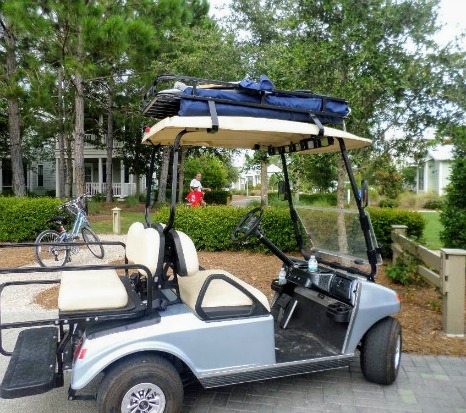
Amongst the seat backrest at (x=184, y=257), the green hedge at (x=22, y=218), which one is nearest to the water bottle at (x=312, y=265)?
the seat backrest at (x=184, y=257)

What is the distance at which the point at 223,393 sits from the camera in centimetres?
328

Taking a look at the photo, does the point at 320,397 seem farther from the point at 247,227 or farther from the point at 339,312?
the point at 247,227

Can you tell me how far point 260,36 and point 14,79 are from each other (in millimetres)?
9465

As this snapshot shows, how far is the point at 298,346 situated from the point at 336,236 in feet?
3.51

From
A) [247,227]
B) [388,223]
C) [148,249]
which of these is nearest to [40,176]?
[388,223]

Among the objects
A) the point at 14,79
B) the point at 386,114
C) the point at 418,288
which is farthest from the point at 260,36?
the point at 418,288

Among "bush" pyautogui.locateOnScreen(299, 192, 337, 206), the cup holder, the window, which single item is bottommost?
the cup holder

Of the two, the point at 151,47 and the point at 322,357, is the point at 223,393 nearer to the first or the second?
the point at 322,357

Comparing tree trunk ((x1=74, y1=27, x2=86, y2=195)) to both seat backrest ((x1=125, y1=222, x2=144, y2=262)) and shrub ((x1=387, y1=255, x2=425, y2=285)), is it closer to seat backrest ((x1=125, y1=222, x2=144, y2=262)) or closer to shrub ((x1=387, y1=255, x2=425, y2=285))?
seat backrest ((x1=125, y1=222, x2=144, y2=262))

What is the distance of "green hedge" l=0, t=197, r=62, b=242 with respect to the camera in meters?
9.53

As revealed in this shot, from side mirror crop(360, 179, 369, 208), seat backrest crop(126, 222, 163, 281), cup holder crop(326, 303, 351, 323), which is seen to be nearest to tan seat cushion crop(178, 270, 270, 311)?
seat backrest crop(126, 222, 163, 281)

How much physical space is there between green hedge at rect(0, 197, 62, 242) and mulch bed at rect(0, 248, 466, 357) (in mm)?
408

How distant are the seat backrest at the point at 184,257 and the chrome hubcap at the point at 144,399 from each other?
72 cm

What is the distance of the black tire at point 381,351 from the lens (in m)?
3.30
